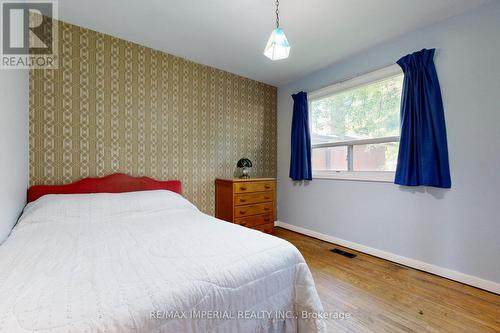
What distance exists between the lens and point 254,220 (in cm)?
291

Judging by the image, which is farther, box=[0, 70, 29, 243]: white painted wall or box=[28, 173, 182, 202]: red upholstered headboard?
box=[28, 173, 182, 202]: red upholstered headboard

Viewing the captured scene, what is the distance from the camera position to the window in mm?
2389

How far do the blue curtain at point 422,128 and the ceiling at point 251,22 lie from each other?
385 millimetres

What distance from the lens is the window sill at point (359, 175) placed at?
93.7 inches

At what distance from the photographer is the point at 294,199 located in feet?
11.2

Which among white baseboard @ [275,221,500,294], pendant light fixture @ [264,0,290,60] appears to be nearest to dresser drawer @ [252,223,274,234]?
white baseboard @ [275,221,500,294]

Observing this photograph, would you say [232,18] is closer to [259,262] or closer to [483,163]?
[259,262]

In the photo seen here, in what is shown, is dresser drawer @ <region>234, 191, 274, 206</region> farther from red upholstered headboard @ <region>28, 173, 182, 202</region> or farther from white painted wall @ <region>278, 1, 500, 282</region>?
white painted wall @ <region>278, 1, 500, 282</region>

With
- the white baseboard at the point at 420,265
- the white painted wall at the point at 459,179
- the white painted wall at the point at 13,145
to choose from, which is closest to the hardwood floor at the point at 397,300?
the white baseboard at the point at 420,265

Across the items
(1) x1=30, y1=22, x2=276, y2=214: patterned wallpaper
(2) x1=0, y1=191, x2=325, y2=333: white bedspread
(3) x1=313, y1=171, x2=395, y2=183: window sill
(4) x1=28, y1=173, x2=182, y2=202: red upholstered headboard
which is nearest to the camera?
(2) x1=0, y1=191, x2=325, y2=333: white bedspread

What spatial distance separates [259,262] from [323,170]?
229cm

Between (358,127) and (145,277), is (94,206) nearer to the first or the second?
(145,277)

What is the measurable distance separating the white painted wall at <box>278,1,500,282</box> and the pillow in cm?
210

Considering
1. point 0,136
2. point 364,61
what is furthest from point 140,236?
point 364,61
